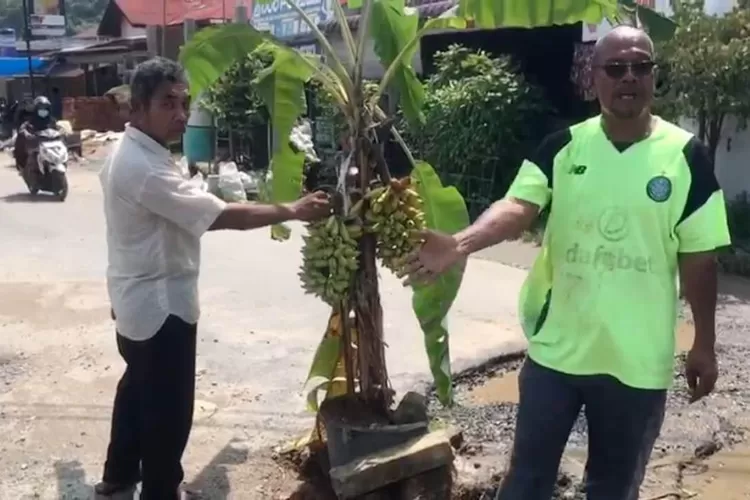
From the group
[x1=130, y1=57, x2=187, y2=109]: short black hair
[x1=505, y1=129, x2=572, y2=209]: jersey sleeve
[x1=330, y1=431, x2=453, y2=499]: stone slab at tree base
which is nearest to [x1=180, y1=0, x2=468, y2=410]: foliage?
[x1=330, y1=431, x2=453, y2=499]: stone slab at tree base

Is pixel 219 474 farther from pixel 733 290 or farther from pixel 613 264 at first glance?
pixel 733 290

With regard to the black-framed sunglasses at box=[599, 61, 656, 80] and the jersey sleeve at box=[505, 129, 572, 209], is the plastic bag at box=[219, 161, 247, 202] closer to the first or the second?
the jersey sleeve at box=[505, 129, 572, 209]

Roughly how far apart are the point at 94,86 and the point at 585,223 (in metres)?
33.0

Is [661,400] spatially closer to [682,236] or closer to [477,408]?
[682,236]

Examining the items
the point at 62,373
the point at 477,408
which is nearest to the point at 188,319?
the point at 477,408

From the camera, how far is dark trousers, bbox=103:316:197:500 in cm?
357

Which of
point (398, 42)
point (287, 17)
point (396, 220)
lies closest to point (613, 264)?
point (396, 220)

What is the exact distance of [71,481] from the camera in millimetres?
Result: 4293

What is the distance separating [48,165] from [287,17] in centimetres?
534

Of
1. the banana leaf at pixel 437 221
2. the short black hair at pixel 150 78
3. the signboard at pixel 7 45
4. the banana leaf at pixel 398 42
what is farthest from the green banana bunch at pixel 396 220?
the signboard at pixel 7 45

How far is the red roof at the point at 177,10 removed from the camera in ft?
61.9

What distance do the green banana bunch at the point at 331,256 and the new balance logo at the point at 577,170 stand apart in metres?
0.94

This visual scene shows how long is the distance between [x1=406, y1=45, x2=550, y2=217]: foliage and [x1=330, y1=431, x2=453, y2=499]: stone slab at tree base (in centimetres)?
751

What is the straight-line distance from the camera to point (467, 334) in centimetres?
656
